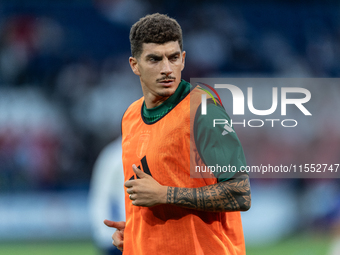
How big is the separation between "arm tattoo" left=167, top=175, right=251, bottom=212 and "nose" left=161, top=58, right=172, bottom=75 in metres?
0.58

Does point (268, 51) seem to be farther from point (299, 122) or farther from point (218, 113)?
point (218, 113)

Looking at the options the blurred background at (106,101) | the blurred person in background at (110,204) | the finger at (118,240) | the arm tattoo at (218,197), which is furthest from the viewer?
the blurred background at (106,101)

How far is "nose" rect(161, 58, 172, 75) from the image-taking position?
1.94m

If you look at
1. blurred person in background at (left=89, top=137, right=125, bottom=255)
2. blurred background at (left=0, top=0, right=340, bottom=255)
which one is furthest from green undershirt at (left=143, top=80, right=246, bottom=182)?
blurred background at (left=0, top=0, right=340, bottom=255)

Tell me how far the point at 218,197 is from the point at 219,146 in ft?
0.72

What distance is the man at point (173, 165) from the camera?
1.73 meters

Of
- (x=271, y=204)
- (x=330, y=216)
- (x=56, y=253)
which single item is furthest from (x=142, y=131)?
(x=330, y=216)

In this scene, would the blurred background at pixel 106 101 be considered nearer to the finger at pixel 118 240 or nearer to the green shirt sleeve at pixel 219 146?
the finger at pixel 118 240

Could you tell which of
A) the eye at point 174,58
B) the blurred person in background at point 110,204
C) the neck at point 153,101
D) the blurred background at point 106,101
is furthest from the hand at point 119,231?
the blurred background at point 106,101

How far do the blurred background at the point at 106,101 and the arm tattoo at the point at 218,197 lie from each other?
3490 mm

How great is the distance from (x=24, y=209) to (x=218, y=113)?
4.41 m

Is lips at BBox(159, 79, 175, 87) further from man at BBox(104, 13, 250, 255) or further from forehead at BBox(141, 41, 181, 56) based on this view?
forehead at BBox(141, 41, 181, 56)

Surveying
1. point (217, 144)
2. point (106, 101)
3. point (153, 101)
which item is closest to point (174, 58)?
point (153, 101)

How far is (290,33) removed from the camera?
6.42 meters
